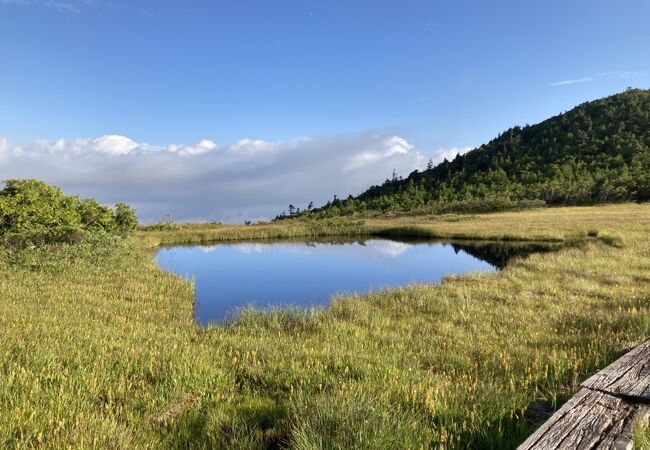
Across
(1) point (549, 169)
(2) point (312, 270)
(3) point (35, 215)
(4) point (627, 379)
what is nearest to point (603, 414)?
(4) point (627, 379)

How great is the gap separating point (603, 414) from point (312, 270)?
2568 centimetres

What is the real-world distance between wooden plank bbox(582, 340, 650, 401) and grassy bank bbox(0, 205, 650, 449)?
0.76 m

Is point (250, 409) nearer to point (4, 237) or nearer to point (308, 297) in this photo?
point (308, 297)

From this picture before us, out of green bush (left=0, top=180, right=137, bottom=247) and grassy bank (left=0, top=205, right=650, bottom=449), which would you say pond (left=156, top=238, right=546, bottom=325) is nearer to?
grassy bank (left=0, top=205, right=650, bottom=449)

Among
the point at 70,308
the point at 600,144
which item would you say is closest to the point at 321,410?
the point at 70,308

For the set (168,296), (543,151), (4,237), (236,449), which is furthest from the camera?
(543,151)

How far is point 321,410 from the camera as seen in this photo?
472 centimetres

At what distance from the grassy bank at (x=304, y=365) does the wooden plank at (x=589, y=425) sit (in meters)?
0.64

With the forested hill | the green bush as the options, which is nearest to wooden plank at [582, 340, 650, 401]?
the green bush

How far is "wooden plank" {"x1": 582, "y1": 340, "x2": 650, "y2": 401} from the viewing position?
4.76 meters

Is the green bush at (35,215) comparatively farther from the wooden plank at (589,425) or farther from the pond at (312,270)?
the wooden plank at (589,425)

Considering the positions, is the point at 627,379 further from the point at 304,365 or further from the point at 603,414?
the point at 304,365

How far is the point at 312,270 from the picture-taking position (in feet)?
97.5

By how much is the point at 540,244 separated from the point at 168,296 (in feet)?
104
